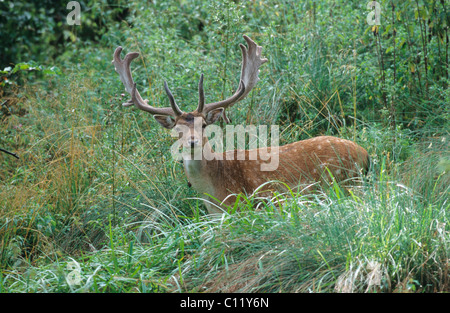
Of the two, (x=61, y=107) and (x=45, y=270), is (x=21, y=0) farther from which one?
(x=45, y=270)

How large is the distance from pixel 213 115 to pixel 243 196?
3.27ft

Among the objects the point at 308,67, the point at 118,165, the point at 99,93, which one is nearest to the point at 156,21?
the point at 99,93

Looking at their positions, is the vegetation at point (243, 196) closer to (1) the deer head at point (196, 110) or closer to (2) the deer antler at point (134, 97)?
(2) the deer antler at point (134, 97)

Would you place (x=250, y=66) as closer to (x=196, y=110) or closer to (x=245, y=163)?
(x=196, y=110)

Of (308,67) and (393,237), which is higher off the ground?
(308,67)

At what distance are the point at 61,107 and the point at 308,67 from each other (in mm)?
3115

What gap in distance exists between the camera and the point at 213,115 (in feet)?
18.2

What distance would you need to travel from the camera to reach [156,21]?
8.84 metres

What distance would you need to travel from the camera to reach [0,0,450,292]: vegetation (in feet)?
12.7

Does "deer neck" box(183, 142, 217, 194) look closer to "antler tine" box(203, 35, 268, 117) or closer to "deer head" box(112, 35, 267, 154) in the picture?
"deer head" box(112, 35, 267, 154)

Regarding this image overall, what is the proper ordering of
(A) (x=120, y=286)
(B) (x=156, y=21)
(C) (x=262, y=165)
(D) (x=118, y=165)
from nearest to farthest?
(A) (x=120, y=286), (C) (x=262, y=165), (D) (x=118, y=165), (B) (x=156, y=21)

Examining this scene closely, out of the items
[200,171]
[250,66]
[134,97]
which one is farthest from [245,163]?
[134,97]
